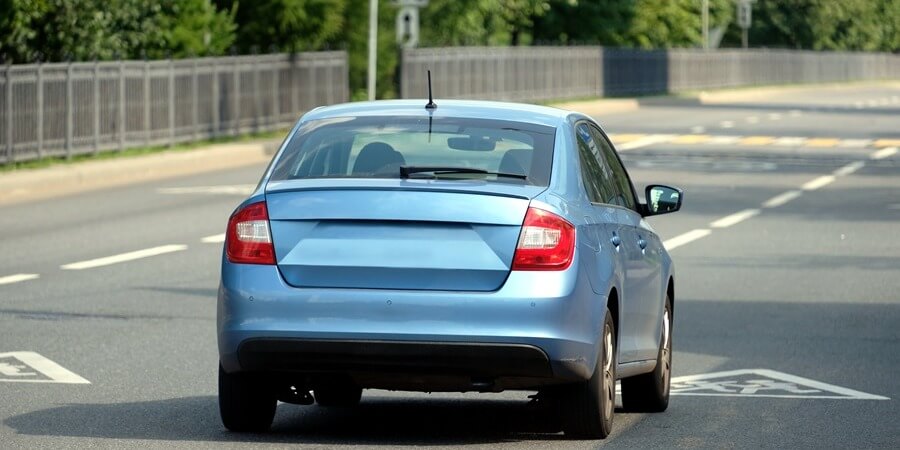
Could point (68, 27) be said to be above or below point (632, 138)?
above

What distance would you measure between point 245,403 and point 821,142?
33.7m

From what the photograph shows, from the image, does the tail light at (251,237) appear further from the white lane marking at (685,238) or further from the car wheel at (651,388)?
the white lane marking at (685,238)

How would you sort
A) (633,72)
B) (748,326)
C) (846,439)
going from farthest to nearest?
(633,72)
(748,326)
(846,439)

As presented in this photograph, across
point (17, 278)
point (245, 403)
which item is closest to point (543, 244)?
point (245, 403)

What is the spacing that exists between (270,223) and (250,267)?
0.18 m

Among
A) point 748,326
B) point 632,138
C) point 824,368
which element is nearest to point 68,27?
point 632,138

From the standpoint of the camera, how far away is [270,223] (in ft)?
26.0

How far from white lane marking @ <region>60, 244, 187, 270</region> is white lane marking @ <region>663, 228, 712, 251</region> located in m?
4.41

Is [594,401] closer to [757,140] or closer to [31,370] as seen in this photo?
[31,370]

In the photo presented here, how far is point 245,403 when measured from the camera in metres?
8.33

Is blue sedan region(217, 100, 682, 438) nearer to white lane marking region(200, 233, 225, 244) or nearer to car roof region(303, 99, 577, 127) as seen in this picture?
car roof region(303, 99, 577, 127)

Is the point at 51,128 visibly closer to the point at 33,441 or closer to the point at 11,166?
the point at 11,166

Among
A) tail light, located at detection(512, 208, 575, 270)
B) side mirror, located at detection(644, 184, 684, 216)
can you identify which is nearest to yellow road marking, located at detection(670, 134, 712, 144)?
side mirror, located at detection(644, 184, 684, 216)

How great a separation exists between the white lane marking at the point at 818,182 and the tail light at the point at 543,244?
19.9 meters
